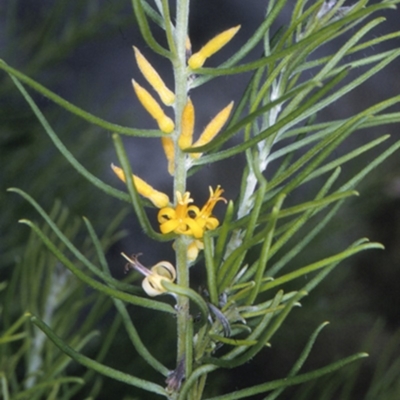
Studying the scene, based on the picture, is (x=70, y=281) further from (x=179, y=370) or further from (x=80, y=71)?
(x=80, y=71)

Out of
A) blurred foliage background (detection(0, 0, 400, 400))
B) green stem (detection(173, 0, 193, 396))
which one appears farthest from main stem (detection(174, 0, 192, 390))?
blurred foliage background (detection(0, 0, 400, 400))

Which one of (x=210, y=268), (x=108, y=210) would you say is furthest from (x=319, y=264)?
(x=108, y=210)

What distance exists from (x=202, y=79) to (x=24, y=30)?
0.89 meters

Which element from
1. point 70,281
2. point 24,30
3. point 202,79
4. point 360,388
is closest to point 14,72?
point 202,79

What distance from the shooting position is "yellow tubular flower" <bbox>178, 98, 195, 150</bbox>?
23cm

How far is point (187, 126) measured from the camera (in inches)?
9.1

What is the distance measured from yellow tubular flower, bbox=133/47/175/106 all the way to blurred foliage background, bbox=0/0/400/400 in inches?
5.6

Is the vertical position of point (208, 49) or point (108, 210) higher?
point (208, 49)

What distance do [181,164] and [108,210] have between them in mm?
575

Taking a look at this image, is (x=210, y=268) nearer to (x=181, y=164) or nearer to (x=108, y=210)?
(x=181, y=164)

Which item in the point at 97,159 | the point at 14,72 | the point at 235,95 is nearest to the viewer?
the point at 14,72

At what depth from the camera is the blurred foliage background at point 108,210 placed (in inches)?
18.0

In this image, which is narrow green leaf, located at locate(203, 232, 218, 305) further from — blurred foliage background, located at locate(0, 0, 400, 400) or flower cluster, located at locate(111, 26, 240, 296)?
blurred foliage background, located at locate(0, 0, 400, 400)

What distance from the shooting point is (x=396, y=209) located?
117 centimetres
